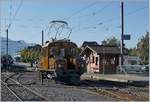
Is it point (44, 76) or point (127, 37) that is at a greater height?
point (127, 37)

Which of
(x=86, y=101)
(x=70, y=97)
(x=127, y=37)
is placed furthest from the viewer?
(x=127, y=37)

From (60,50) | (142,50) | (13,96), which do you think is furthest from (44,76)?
(142,50)

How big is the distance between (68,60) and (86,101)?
1179cm

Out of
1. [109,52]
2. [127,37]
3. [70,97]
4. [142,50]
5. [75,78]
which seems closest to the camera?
[70,97]

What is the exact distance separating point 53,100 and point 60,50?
473 inches

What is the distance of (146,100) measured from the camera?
16.6 meters

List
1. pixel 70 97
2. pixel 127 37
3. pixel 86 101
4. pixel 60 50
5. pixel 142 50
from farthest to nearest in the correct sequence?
pixel 142 50 < pixel 127 37 < pixel 60 50 < pixel 70 97 < pixel 86 101

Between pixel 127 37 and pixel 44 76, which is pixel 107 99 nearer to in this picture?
pixel 44 76

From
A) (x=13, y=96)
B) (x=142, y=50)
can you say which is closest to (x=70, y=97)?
(x=13, y=96)

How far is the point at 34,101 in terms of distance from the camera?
16.5 metres

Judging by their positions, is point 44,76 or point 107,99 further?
point 44,76

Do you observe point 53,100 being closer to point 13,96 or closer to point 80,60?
point 13,96

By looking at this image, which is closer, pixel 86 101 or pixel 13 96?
pixel 86 101

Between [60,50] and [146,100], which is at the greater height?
[60,50]
